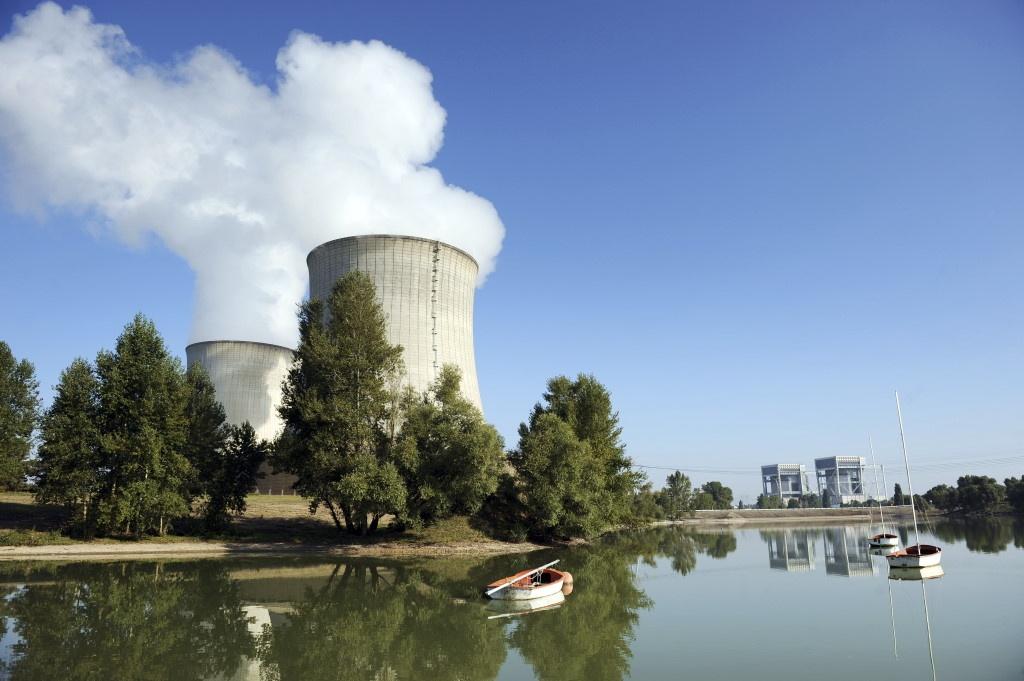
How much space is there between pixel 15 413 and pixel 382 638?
33.0 meters

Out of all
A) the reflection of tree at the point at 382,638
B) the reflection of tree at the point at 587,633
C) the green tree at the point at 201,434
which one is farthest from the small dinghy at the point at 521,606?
the green tree at the point at 201,434

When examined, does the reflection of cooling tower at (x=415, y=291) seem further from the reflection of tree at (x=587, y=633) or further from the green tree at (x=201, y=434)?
the reflection of tree at (x=587, y=633)

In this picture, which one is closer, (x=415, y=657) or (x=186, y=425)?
(x=415, y=657)

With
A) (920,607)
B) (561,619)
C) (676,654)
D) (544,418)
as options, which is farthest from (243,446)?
(920,607)

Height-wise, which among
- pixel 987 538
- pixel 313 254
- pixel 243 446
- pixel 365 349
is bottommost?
pixel 987 538

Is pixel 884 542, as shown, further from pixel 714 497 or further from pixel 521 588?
pixel 714 497

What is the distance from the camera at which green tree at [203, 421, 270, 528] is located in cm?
3247

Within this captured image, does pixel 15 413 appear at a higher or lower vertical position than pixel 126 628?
higher

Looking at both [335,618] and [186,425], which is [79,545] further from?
[335,618]

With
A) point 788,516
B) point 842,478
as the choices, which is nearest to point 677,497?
point 788,516

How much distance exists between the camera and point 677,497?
91938 millimetres

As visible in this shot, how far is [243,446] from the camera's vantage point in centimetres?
3438

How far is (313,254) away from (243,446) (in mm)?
12662

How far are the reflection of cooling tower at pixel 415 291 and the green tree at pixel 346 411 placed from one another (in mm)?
3321
